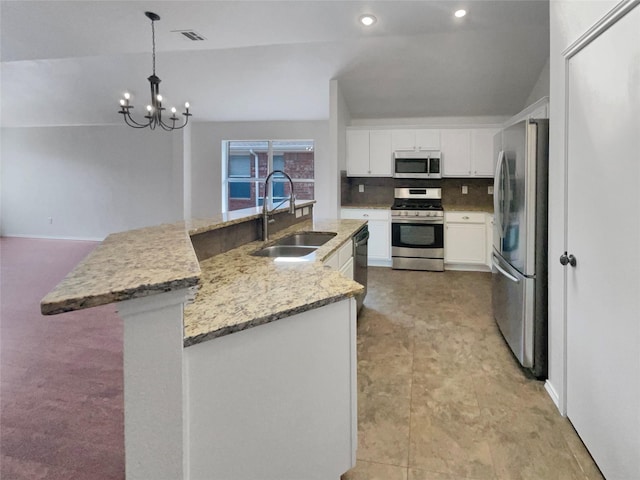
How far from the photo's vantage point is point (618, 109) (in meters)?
1.53

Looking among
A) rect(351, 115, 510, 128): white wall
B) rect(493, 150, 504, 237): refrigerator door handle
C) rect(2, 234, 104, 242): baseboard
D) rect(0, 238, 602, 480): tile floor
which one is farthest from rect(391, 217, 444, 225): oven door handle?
rect(2, 234, 104, 242): baseboard

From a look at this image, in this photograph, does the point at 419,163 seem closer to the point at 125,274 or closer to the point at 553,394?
the point at 553,394

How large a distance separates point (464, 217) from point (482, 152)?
3.25 ft

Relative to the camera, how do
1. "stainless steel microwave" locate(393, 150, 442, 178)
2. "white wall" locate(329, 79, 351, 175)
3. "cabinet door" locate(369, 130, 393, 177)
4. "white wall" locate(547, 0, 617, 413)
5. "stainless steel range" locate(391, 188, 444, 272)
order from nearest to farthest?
"white wall" locate(547, 0, 617, 413), "white wall" locate(329, 79, 351, 175), "stainless steel range" locate(391, 188, 444, 272), "stainless steel microwave" locate(393, 150, 442, 178), "cabinet door" locate(369, 130, 393, 177)

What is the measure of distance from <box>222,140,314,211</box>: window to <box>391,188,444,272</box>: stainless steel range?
2344 mm

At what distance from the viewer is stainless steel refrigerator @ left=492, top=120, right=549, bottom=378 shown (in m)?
2.33

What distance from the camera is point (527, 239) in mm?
2393

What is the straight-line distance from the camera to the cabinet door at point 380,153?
5.84 meters

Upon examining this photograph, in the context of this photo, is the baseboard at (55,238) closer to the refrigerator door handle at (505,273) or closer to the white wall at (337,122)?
the white wall at (337,122)

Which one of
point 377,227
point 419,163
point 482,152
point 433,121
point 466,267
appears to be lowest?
point 466,267

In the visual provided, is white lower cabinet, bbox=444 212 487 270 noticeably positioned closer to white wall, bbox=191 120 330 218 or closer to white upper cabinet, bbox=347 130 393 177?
white upper cabinet, bbox=347 130 393 177

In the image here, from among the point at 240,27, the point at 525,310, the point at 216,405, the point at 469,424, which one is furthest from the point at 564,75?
the point at 240,27

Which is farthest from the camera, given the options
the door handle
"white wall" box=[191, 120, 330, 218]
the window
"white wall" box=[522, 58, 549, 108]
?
the window

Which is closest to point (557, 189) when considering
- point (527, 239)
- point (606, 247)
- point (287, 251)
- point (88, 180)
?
point (527, 239)
